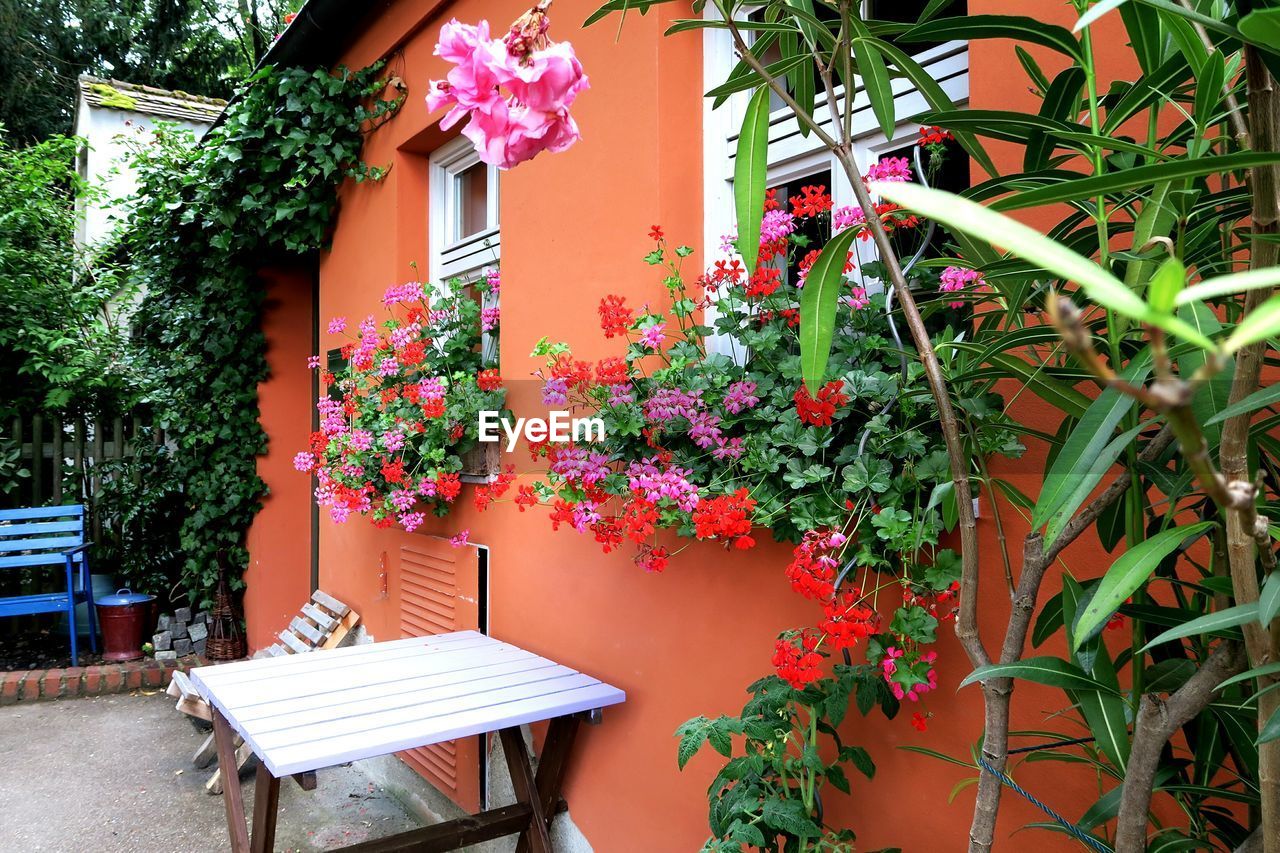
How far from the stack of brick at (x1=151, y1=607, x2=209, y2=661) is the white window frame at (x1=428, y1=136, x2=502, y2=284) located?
364cm

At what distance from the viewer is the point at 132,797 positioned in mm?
3879

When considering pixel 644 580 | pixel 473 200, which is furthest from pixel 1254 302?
pixel 473 200

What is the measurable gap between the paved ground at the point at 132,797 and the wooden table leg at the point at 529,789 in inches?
49.8

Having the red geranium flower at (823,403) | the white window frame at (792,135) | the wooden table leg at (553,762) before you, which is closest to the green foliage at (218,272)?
the white window frame at (792,135)

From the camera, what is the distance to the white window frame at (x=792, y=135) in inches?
72.0

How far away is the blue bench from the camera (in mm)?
5453

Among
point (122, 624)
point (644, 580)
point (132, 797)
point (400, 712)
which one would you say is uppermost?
point (644, 580)

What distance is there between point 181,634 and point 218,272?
2639mm

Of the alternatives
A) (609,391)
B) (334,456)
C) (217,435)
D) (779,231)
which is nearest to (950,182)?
(779,231)

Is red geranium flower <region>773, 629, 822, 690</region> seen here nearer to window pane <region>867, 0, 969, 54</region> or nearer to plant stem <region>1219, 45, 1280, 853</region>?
plant stem <region>1219, 45, 1280, 853</region>

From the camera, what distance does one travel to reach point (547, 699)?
91.0 inches

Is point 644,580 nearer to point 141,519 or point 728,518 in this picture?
point 728,518

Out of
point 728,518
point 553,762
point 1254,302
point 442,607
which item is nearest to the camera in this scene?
point 1254,302

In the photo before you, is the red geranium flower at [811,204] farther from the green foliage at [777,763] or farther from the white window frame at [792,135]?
the green foliage at [777,763]
